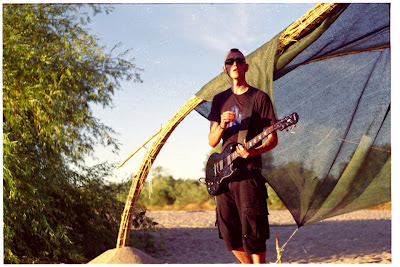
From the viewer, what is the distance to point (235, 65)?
16.4ft

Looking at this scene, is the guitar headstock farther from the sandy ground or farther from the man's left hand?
the sandy ground

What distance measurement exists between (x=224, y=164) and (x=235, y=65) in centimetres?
97

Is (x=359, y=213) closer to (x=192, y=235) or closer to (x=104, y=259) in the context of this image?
(x=192, y=235)

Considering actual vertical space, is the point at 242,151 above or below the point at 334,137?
below

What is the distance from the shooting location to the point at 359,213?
39.8 ft

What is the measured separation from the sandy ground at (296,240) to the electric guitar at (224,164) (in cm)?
216

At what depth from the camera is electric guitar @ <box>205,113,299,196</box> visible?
4.66 metres

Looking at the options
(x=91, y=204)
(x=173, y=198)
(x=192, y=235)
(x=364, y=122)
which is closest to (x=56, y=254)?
(x=91, y=204)

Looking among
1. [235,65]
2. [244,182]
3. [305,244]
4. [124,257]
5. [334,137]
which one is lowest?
[305,244]

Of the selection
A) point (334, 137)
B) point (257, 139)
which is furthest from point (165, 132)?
point (334, 137)

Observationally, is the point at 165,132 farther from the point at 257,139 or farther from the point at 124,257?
the point at 124,257

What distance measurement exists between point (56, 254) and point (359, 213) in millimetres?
7985

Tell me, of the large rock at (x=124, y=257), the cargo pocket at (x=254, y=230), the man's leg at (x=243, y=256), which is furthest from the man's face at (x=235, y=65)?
the large rock at (x=124, y=257)

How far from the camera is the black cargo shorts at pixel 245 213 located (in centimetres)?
464
